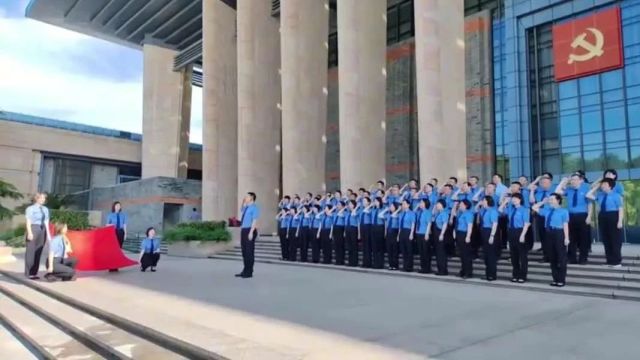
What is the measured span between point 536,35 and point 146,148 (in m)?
29.6

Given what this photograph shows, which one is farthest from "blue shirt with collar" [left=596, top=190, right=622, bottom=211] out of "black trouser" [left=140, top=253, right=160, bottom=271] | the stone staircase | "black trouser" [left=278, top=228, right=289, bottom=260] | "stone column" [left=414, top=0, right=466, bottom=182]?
"black trouser" [left=140, top=253, right=160, bottom=271]

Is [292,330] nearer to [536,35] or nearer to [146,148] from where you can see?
[536,35]

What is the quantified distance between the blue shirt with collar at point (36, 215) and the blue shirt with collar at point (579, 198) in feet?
34.1

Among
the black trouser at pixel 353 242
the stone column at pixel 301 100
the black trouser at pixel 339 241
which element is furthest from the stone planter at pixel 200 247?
the black trouser at pixel 353 242

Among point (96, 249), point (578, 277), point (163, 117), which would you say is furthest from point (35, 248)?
point (163, 117)

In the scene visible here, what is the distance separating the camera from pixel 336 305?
270 inches

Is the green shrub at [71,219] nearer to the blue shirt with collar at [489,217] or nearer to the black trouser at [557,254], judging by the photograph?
the blue shirt with collar at [489,217]

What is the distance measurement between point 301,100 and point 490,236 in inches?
590

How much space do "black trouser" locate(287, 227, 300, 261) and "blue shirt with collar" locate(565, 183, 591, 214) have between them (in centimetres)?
765

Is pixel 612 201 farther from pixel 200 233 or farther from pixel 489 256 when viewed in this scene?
pixel 200 233

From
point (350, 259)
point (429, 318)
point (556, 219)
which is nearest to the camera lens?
point (429, 318)

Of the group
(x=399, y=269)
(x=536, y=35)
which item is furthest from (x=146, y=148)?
(x=399, y=269)

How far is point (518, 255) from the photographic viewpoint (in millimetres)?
8945

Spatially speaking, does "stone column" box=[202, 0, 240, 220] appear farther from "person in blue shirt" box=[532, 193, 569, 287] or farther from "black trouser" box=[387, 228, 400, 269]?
"person in blue shirt" box=[532, 193, 569, 287]
